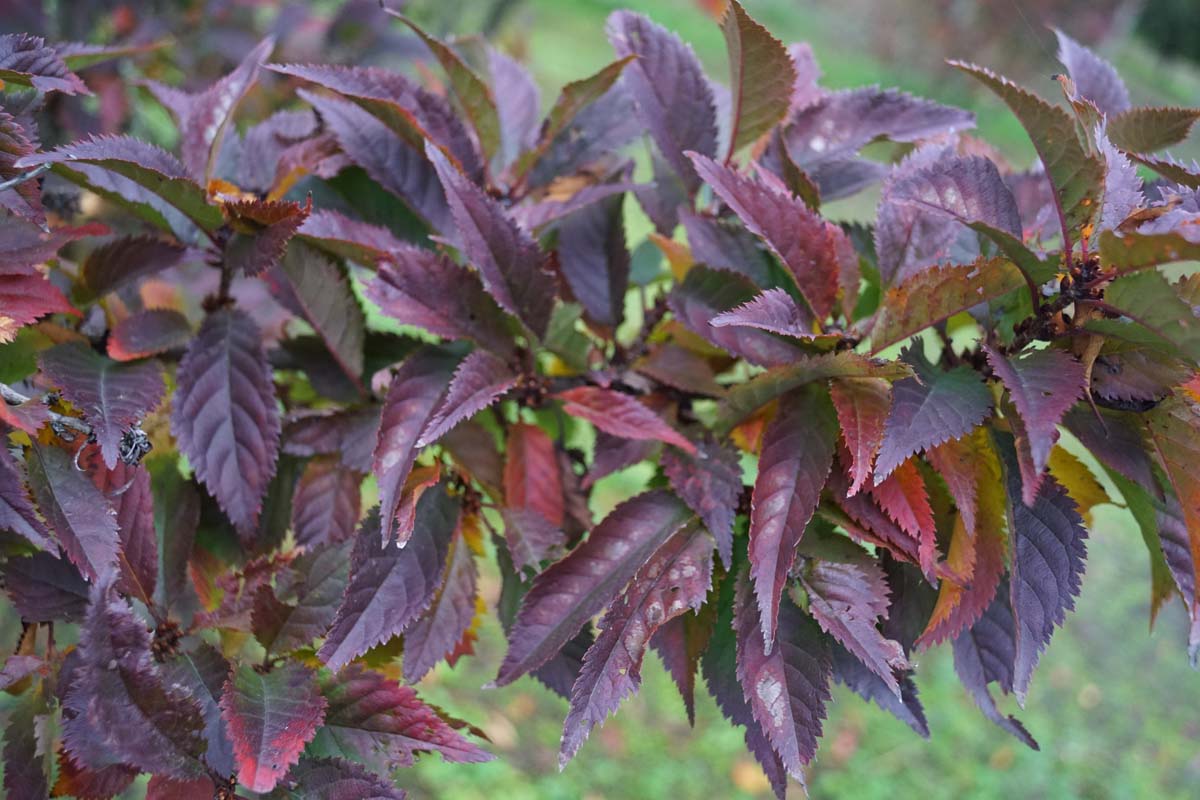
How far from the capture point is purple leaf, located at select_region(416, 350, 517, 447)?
0.75 m

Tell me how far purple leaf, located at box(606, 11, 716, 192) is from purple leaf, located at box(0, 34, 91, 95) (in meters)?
0.52

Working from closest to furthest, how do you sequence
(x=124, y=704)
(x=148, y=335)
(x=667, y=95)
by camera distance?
(x=124, y=704) < (x=148, y=335) < (x=667, y=95)

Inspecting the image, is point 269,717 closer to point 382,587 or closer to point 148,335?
point 382,587

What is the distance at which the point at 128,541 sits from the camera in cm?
77

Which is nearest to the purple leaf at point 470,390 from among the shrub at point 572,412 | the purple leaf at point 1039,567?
the shrub at point 572,412

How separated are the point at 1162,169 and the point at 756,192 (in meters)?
0.33

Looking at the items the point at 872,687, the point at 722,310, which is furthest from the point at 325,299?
the point at 872,687

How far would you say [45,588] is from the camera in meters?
0.75

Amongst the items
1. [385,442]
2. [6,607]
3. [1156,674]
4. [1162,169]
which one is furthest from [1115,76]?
[1156,674]

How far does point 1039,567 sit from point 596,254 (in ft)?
1.77

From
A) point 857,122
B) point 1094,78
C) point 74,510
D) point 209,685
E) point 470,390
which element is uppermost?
point 1094,78

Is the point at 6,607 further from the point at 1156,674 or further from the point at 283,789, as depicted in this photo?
the point at 1156,674

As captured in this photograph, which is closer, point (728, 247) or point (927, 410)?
point (927, 410)

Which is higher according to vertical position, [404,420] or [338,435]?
[404,420]
